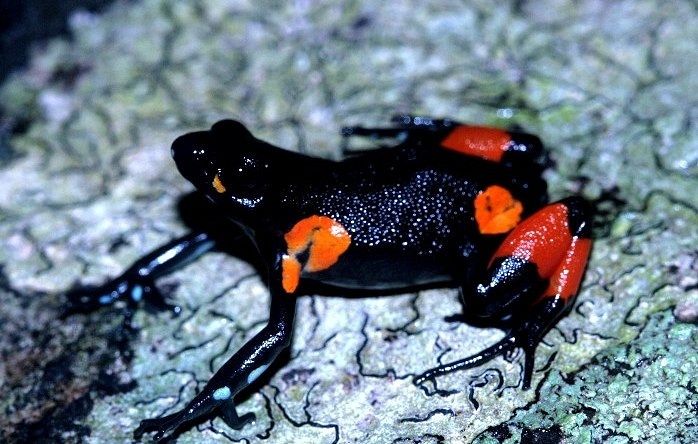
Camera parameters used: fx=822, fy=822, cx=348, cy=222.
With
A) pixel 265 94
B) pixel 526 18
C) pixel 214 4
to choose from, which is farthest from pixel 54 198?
pixel 526 18

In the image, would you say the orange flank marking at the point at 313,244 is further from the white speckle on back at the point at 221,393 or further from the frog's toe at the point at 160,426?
the frog's toe at the point at 160,426

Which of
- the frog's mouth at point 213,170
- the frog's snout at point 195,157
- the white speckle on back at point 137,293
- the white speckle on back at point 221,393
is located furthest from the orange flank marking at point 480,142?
the white speckle on back at point 137,293

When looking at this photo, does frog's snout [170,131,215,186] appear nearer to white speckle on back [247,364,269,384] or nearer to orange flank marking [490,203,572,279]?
white speckle on back [247,364,269,384]

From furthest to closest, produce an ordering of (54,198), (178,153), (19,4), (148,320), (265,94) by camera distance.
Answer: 1. (19,4)
2. (265,94)
3. (54,198)
4. (148,320)
5. (178,153)

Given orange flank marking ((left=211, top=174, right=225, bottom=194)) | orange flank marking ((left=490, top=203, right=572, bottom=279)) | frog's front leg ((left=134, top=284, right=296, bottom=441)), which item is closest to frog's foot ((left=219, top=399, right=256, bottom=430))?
frog's front leg ((left=134, top=284, right=296, bottom=441))

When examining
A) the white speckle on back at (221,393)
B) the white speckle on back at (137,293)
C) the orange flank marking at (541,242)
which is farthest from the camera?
the white speckle on back at (137,293)

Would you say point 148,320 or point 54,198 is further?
point 54,198

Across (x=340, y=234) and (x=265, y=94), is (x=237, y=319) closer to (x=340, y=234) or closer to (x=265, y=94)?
(x=340, y=234)
